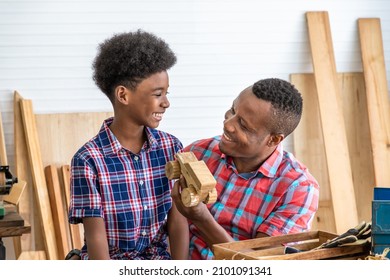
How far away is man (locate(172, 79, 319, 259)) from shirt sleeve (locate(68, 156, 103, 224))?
33 cm

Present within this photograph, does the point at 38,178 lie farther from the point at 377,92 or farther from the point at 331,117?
the point at 377,92

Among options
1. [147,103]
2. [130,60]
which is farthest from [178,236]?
[130,60]

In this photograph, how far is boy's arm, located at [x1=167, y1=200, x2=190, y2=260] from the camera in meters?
2.60

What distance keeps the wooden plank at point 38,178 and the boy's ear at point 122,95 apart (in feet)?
5.29

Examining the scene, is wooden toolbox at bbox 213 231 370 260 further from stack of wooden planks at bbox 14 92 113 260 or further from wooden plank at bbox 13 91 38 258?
wooden plank at bbox 13 91 38 258

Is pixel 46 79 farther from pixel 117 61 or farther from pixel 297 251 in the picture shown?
pixel 297 251

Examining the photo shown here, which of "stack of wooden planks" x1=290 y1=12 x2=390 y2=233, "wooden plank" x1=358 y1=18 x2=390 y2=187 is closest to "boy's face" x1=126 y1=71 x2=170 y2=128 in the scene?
"stack of wooden planks" x1=290 y1=12 x2=390 y2=233

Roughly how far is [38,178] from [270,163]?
1906mm

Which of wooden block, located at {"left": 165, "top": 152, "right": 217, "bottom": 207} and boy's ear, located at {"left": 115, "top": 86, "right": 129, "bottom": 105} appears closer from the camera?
wooden block, located at {"left": 165, "top": 152, "right": 217, "bottom": 207}

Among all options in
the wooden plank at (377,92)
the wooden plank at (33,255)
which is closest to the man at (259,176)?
the wooden plank at (33,255)

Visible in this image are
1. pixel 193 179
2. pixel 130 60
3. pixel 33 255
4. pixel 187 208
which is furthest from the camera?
pixel 33 255

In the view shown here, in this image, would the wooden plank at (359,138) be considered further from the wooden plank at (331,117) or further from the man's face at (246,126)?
the man's face at (246,126)

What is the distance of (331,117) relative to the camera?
175 inches

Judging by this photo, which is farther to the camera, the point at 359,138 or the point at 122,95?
the point at 359,138
